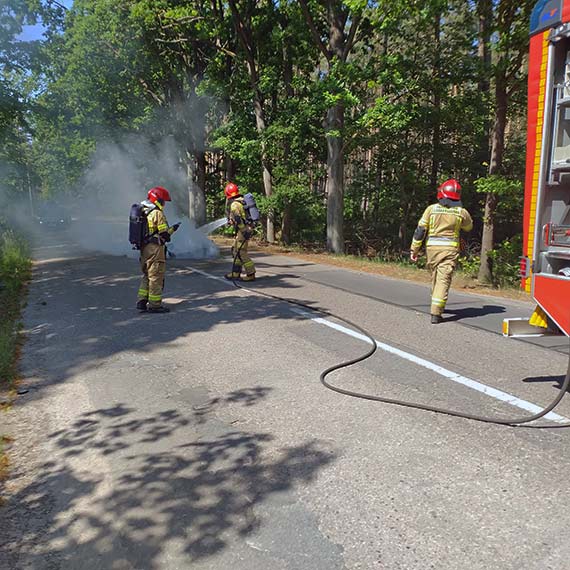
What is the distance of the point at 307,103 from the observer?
A: 15883mm

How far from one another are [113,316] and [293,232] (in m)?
15.1

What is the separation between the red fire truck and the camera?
4.11 m

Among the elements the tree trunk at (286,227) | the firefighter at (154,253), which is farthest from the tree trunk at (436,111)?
the firefighter at (154,253)

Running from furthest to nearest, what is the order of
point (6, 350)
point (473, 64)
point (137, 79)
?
point (137, 79) < point (473, 64) < point (6, 350)

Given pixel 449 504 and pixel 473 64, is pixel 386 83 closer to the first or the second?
pixel 473 64

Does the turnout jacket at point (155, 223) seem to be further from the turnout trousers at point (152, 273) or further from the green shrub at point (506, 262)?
the green shrub at point (506, 262)

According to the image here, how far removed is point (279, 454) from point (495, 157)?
974cm

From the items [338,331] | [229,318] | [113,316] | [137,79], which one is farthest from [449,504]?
[137,79]

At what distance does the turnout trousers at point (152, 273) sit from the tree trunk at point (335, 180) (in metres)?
8.47

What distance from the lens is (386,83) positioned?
534 inches

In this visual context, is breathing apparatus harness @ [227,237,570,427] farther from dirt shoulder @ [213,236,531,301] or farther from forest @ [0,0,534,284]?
forest @ [0,0,534,284]

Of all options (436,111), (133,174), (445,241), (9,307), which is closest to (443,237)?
(445,241)

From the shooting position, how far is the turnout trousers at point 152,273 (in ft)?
25.0

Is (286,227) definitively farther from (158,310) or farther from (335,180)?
(158,310)
